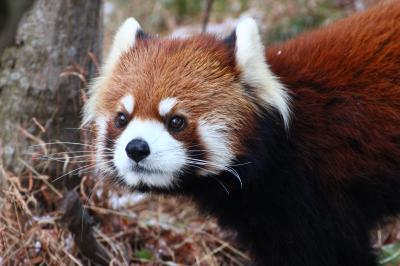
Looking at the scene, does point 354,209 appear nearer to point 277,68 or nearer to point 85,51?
point 277,68

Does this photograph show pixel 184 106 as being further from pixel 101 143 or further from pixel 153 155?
pixel 101 143

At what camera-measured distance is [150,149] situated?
2.65 metres

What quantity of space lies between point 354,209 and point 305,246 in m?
0.31

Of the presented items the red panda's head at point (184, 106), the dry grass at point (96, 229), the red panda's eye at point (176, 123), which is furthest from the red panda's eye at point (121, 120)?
the dry grass at point (96, 229)

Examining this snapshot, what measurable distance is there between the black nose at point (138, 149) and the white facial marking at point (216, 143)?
0.97 feet

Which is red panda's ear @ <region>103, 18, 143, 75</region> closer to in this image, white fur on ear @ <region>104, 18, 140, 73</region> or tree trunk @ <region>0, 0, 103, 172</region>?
white fur on ear @ <region>104, 18, 140, 73</region>

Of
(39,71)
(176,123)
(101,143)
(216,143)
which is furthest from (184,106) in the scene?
(39,71)

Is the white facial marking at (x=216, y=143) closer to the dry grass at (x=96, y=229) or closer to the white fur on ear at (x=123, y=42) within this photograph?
the white fur on ear at (x=123, y=42)

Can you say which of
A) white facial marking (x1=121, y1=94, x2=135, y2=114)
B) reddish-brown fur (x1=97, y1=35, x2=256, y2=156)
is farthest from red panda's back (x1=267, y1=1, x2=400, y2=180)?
white facial marking (x1=121, y1=94, x2=135, y2=114)

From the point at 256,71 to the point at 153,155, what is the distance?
2.21 ft

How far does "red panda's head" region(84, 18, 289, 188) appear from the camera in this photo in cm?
275

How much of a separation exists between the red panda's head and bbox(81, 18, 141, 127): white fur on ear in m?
0.10

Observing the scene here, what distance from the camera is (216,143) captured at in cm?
283

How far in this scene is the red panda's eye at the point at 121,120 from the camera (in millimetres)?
→ 2875
